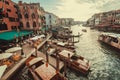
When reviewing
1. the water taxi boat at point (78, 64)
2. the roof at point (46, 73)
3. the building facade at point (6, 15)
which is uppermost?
the building facade at point (6, 15)

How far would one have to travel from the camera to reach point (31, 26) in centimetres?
3900

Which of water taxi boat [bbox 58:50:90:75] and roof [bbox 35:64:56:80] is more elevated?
roof [bbox 35:64:56:80]

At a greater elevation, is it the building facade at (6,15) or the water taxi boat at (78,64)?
the building facade at (6,15)

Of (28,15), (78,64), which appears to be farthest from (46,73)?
(28,15)

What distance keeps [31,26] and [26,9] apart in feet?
22.4

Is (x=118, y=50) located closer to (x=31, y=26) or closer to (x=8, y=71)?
(x=8, y=71)

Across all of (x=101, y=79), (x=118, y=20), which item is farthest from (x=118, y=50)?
(x=118, y=20)

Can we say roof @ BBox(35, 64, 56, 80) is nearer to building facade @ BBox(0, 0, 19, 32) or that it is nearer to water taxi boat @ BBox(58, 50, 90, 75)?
water taxi boat @ BBox(58, 50, 90, 75)

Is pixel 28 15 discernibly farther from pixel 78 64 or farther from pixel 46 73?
pixel 46 73

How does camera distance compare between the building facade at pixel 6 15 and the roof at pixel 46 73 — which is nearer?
the roof at pixel 46 73

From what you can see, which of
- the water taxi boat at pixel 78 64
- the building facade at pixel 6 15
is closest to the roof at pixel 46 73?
the water taxi boat at pixel 78 64

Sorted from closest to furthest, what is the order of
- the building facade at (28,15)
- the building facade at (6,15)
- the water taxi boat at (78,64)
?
the water taxi boat at (78,64), the building facade at (6,15), the building facade at (28,15)

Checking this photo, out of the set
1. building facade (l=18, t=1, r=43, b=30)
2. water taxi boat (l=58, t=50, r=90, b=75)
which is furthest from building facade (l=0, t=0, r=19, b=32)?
water taxi boat (l=58, t=50, r=90, b=75)

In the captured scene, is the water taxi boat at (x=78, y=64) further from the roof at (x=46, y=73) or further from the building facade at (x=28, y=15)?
the building facade at (x=28, y=15)
